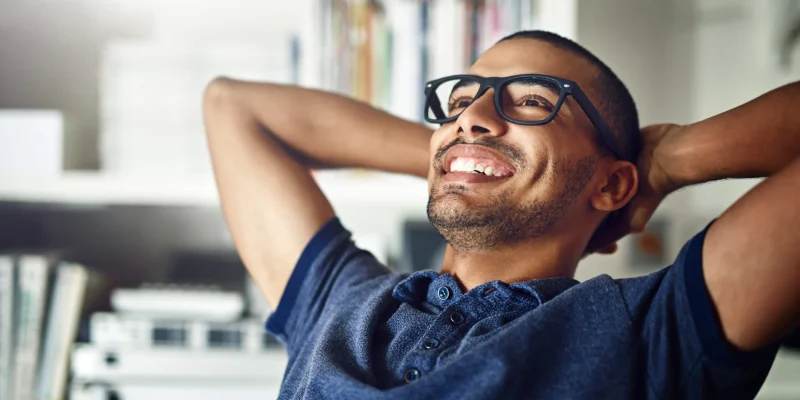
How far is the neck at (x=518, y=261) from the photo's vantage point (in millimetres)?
810

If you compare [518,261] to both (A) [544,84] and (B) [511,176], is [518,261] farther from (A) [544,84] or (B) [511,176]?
(A) [544,84]

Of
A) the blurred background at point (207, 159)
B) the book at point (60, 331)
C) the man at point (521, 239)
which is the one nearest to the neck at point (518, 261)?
the man at point (521, 239)

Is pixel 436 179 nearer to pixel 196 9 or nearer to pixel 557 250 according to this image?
pixel 557 250

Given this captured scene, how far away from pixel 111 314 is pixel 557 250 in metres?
0.90

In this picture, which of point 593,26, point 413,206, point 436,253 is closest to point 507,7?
point 593,26

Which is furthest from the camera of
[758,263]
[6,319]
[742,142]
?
[6,319]

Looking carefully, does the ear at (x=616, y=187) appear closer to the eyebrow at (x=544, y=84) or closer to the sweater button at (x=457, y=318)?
the eyebrow at (x=544, y=84)

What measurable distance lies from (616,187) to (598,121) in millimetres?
93

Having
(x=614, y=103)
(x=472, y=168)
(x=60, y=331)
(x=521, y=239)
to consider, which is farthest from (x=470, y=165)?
(x=60, y=331)

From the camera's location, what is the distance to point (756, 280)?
62 centimetres

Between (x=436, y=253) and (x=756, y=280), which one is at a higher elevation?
(x=756, y=280)

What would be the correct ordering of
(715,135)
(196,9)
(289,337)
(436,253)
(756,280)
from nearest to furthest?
(756,280)
(715,135)
(289,337)
(436,253)
(196,9)

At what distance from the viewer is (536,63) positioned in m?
0.84

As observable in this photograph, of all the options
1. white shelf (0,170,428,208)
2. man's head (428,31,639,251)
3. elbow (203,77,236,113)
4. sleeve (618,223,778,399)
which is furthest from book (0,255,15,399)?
sleeve (618,223,778,399)
